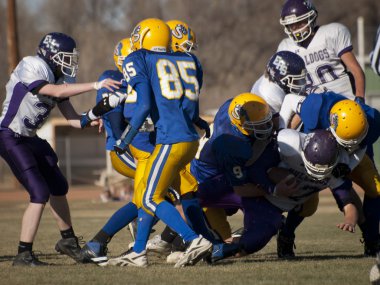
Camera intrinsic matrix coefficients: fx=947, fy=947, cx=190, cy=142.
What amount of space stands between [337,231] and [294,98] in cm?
368

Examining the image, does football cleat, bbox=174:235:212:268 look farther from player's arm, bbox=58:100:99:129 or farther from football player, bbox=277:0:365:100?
football player, bbox=277:0:365:100

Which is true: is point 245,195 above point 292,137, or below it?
below

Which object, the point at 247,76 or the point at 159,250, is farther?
the point at 247,76

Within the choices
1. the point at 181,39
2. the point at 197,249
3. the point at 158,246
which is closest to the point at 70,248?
the point at 158,246

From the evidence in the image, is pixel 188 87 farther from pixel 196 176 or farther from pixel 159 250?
pixel 159 250

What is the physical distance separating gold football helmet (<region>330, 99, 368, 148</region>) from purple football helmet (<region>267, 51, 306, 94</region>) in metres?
0.83

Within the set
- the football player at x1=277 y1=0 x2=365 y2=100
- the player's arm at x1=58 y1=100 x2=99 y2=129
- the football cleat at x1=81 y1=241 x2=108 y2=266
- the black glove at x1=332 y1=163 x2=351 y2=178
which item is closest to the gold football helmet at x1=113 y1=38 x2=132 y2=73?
the player's arm at x1=58 y1=100 x2=99 y2=129

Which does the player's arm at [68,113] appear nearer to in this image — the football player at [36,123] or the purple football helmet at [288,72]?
the football player at [36,123]

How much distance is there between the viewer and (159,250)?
8516mm

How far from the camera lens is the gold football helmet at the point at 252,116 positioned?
7465 mm

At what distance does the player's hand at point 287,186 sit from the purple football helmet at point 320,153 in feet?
0.75

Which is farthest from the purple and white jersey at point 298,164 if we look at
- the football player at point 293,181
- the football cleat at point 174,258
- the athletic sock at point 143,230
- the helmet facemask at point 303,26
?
the helmet facemask at point 303,26

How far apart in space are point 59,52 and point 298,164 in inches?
88.5

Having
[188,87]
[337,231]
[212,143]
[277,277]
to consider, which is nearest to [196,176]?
[212,143]
